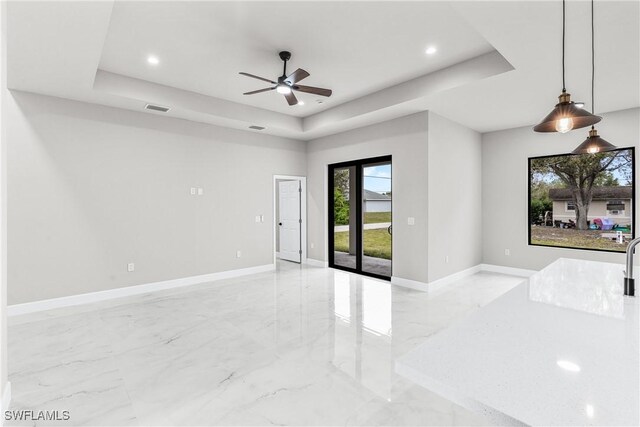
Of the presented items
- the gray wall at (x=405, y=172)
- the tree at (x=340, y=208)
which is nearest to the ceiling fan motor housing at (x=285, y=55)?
the gray wall at (x=405, y=172)

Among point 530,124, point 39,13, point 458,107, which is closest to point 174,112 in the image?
point 39,13

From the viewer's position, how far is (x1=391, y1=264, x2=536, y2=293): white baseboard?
5152 millimetres

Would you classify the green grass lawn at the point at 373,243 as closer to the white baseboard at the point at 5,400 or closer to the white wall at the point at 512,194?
the white wall at the point at 512,194

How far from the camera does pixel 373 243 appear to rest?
659cm

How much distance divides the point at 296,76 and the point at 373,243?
402 cm

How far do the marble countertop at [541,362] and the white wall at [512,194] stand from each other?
16.1 ft

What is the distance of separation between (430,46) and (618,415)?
11.8 feet

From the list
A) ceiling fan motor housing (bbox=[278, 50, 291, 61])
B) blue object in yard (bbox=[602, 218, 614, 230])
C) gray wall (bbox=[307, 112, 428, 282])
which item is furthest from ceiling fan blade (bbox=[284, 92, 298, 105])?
blue object in yard (bbox=[602, 218, 614, 230])

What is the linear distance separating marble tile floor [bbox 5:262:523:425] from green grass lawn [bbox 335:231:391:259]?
156cm

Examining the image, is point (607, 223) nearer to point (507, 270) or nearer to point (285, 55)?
point (507, 270)

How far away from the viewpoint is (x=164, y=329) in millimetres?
3615

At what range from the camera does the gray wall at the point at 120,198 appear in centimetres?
418

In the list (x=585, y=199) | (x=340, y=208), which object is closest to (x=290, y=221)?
(x=340, y=208)

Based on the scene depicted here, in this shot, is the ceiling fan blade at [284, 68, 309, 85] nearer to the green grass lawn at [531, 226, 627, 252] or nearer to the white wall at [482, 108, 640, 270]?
the white wall at [482, 108, 640, 270]
